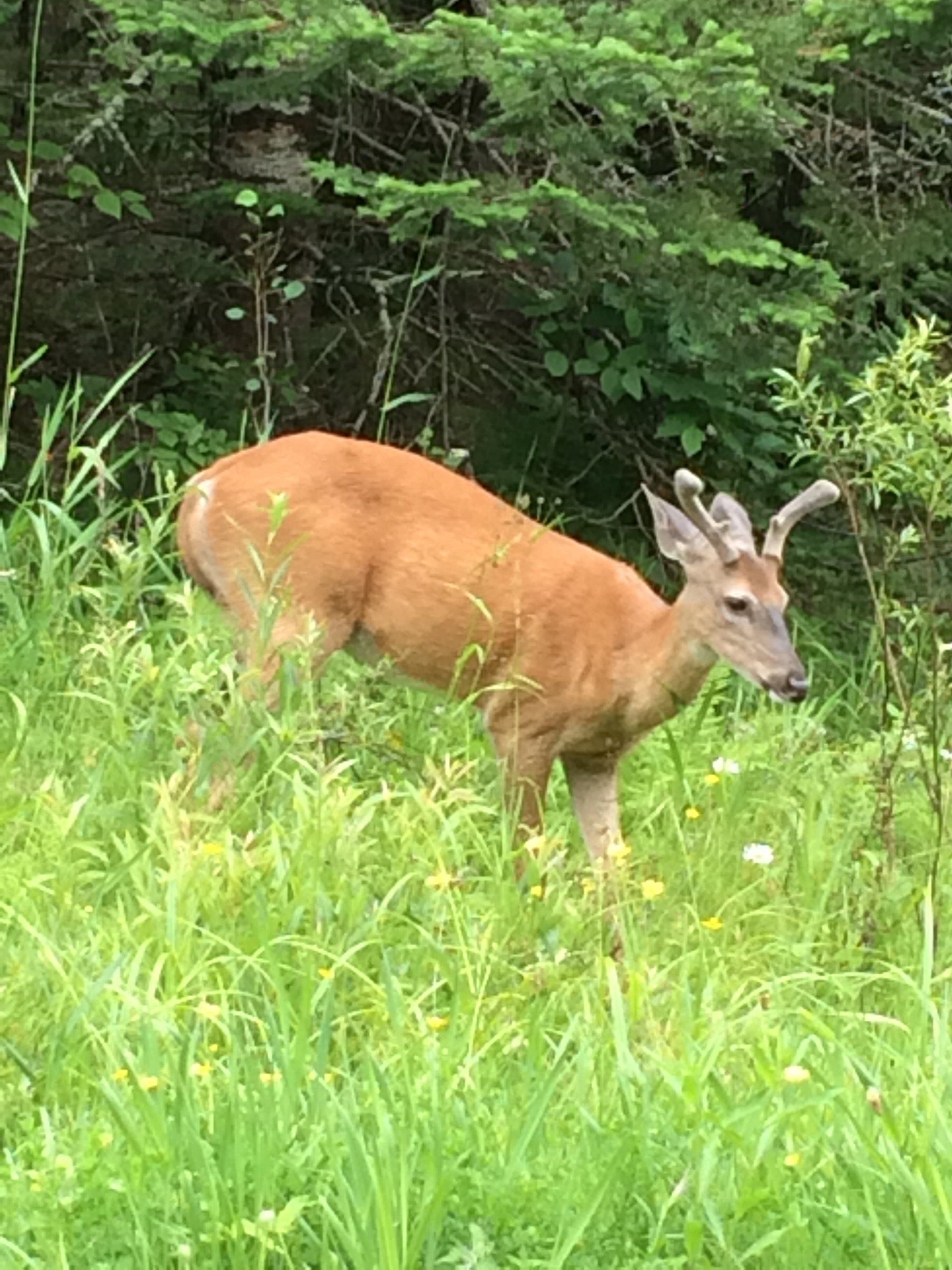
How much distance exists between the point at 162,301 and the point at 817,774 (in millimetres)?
3496

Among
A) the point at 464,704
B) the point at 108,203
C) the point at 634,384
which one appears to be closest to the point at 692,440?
the point at 634,384

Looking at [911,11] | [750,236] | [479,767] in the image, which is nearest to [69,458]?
[479,767]

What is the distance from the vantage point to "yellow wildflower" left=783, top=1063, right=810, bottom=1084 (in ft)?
8.52

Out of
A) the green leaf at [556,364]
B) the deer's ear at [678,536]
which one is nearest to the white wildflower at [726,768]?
the deer's ear at [678,536]

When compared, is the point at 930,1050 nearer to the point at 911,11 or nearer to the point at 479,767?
the point at 479,767

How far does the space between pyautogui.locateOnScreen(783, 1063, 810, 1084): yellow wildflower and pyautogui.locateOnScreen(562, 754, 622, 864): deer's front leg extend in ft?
6.40

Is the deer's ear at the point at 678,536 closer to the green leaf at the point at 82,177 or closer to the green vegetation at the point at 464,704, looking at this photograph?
the green vegetation at the point at 464,704

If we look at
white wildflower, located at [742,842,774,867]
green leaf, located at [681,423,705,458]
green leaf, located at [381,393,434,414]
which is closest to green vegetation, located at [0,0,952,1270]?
white wildflower, located at [742,842,774,867]

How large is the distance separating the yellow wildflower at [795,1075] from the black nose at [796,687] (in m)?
2.26

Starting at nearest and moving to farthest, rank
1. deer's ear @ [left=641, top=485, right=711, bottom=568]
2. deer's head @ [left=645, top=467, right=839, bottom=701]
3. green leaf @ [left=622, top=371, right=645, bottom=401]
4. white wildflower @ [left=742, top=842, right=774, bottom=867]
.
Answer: white wildflower @ [left=742, top=842, right=774, bottom=867], deer's head @ [left=645, top=467, right=839, bottom=701], deer's ear @ [left=641, top=485, right=711, bottom=568], green leaf @ [left=622, top=371, right=645, bottom=401]

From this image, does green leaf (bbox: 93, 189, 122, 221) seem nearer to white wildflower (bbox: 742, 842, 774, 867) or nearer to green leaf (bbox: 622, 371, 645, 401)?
green leaf (bbox: 622, 371, 645, 401)

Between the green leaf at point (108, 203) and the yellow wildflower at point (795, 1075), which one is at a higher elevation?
the yellow wildflower at point (795, 1075)

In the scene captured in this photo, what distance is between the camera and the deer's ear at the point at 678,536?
17.0 ft

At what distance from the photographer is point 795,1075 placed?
260 cm
